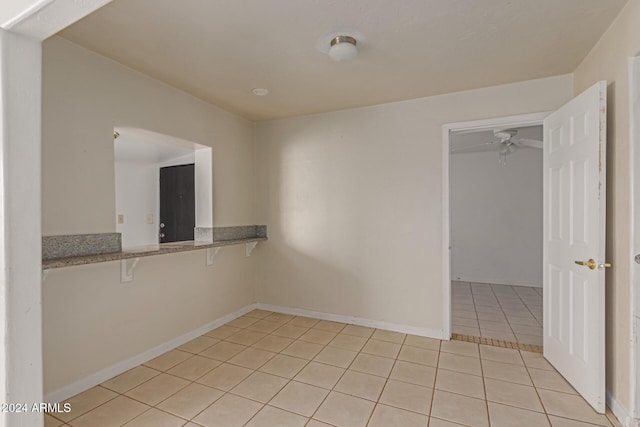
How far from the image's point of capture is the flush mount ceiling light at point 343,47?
198cm

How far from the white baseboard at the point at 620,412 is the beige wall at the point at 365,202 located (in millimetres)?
1287

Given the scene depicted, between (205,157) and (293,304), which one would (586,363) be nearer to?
(293,304)

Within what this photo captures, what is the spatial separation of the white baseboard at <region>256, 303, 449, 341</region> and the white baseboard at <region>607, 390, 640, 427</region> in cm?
123

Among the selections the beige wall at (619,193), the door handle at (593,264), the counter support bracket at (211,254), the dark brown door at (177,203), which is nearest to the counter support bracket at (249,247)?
the counter support bracket at (211,254)

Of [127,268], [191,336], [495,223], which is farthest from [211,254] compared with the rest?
[495,223]

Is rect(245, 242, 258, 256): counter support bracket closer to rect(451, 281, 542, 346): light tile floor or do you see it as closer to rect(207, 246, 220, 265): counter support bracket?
rect(207, 246, 220, 265): counter support bracket

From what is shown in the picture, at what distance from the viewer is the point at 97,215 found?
224cm

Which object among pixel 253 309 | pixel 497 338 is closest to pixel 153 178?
pixel 253 309

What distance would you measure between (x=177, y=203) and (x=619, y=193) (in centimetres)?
462

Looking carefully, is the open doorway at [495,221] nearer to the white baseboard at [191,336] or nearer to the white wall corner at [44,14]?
the white baseboard at [191,336]


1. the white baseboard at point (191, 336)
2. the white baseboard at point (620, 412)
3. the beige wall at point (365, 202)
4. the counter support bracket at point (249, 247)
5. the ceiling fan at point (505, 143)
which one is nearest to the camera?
the white baseboard at point (620, 412)

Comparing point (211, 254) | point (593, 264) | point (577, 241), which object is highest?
point (577, 241)

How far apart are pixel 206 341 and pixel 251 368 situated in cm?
75

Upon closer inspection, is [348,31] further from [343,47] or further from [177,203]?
[177,203]
